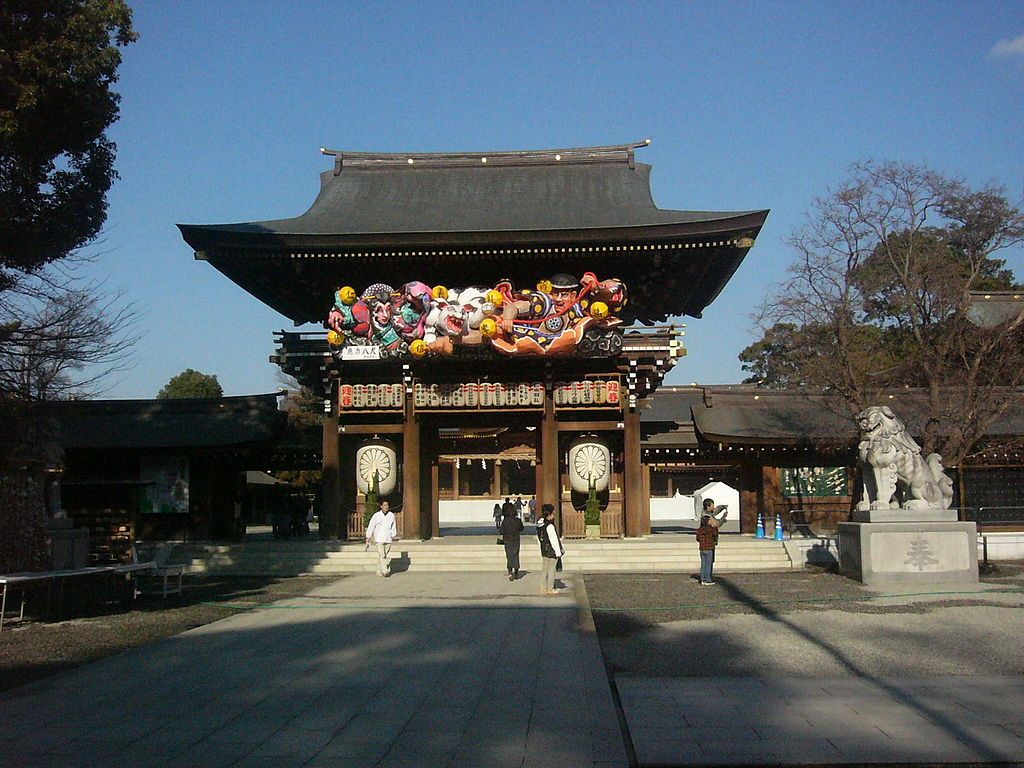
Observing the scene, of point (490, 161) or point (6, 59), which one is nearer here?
point (6, 59)

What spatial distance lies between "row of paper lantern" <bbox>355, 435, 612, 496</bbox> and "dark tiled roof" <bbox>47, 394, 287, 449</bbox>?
5.26m

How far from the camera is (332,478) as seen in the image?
1037 inches

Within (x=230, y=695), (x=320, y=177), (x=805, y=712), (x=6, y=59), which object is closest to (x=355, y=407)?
(x=320, y=177)

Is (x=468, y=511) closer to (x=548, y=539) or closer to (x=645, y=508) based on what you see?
(x=645, y=508)

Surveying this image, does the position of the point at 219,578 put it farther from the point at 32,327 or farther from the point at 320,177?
the point at 320,177

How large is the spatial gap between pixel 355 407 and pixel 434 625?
44.5 ft

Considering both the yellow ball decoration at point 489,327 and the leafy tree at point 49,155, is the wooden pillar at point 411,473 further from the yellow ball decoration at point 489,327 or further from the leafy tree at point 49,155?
the leafy tree at point 49,155

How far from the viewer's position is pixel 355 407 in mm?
26156

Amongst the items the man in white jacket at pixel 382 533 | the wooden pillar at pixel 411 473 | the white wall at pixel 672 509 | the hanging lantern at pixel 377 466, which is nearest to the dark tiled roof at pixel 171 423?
the hanging lantern at pixel 377 466

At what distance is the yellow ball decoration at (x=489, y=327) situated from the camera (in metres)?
24.4

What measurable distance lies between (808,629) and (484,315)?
14.1 meters

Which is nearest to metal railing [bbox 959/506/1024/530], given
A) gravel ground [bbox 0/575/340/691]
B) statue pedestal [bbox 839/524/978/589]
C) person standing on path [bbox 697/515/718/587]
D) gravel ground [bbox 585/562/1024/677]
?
gravel ground [bbox 585/562/1024/677]

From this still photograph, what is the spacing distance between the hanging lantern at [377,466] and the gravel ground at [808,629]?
9.77 meters

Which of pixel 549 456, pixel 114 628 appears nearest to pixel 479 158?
pixel 549 456
